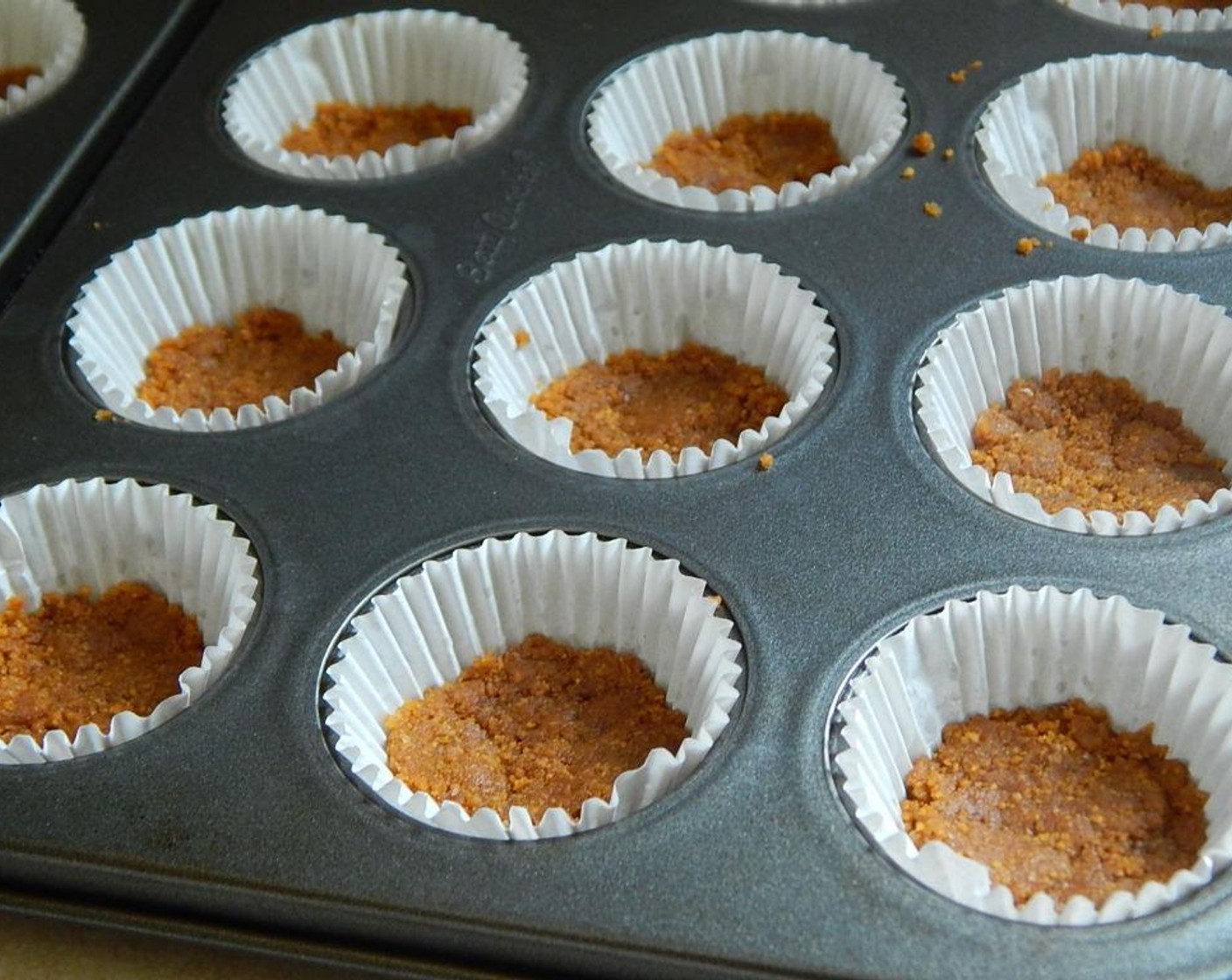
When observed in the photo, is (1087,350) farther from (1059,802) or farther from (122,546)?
(122,546)

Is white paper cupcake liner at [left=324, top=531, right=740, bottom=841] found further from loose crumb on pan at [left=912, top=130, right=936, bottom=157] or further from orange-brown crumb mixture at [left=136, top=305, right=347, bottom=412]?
loose crumb on pan at [left=912, top=130, right=936, bottom=157]

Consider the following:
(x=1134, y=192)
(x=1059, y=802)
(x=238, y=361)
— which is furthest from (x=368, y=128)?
(x=1059, y=802)

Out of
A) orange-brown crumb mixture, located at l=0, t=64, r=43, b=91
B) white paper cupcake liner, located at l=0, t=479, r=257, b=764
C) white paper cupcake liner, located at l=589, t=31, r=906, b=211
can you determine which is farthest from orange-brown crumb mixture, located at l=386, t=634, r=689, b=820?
orange-brown crumb mixture, located at l=0, t=64, r=43, b=91

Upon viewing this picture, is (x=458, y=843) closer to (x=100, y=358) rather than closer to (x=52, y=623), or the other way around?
(x=52, y=623)

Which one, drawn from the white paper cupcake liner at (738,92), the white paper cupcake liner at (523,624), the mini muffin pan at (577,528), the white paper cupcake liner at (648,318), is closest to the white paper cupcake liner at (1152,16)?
the mini muffin pan at (577,528)

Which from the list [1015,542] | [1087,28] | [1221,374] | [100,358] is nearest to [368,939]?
[1015,542]

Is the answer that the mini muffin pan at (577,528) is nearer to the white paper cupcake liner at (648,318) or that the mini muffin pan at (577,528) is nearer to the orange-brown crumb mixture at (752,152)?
the white paper cupcake liner at (648,318)
